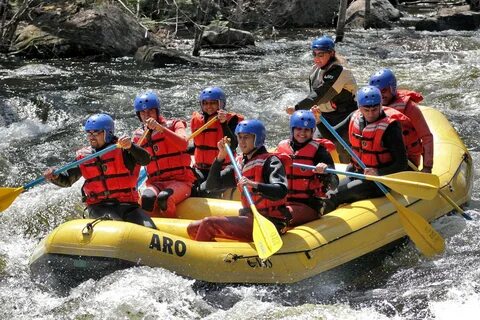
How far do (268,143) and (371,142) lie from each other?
373cm

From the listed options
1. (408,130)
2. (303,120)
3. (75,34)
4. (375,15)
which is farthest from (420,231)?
(375,15)

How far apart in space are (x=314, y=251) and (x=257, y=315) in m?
0.74

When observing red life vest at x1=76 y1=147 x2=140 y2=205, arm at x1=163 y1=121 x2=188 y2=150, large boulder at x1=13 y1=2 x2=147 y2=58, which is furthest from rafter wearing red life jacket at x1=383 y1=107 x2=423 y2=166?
large boulder at x1=13 y1=2 x2=147 y2=58

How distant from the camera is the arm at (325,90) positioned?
7547 mm

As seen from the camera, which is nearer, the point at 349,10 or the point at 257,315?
the point at 257,315

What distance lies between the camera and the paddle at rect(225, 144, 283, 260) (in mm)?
5250

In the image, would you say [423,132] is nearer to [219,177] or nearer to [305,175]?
[305,175]

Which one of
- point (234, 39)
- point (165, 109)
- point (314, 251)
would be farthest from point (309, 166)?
point (234, 39)

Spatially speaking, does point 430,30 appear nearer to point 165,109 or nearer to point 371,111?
point 165,109

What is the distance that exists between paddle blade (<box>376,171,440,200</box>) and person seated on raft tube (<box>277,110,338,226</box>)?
16.4 inches

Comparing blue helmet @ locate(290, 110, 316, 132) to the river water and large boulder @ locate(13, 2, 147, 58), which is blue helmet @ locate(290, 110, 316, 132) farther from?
large boulder @ locate(13, 2, 147, 58)

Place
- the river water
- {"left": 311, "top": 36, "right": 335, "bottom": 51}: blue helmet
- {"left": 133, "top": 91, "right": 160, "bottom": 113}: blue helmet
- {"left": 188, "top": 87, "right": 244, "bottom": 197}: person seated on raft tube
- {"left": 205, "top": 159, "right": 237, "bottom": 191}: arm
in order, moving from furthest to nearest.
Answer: {"left": 311, "top": 36, "right": 335, "bottom": 51}: blue helmet → {"left": 188, "top": 87, "right": 244, "bottom": 197}: person seated on raft tube → {"left": 133, "top": 91, "right": 160, "bottom": 113}: blue helmet → {"left": 205, "top": 159, "right": 237, "bottom": 191}: arm → the river water

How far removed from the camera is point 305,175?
6.15 meters

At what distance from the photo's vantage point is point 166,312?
5.37 m
